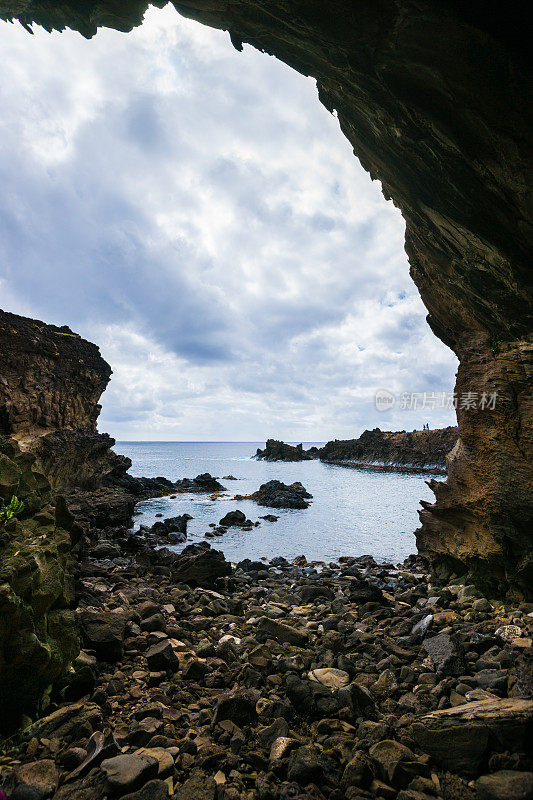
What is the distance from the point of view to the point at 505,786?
121 inches

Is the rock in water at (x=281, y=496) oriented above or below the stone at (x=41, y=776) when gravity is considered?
below

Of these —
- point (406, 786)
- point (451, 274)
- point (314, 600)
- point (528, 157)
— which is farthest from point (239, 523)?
point (528, 157)

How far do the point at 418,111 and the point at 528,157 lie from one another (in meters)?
1.98

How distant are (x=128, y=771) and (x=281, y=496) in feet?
114

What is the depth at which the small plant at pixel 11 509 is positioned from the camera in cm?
540

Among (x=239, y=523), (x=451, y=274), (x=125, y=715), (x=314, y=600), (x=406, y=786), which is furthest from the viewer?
(x=239, y=523)

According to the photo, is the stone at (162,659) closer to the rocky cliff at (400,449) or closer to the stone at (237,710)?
Answer: the stone at (237,710)

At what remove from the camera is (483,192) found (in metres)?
6.12

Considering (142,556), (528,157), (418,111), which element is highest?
(418,111)

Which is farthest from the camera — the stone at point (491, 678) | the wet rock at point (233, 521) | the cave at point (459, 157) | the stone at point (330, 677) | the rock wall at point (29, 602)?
the wet rock at point (233, 521)

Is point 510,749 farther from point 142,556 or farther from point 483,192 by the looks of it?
point 142,556

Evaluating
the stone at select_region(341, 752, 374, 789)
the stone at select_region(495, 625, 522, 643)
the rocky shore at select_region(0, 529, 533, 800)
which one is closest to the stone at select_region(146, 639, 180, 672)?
the rocky shore at select_region(0, 529, 533, 800)

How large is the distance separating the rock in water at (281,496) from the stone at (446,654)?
28.8m

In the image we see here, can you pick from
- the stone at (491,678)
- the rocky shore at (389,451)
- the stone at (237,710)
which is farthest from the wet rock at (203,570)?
the rocky shore at (389,451)
